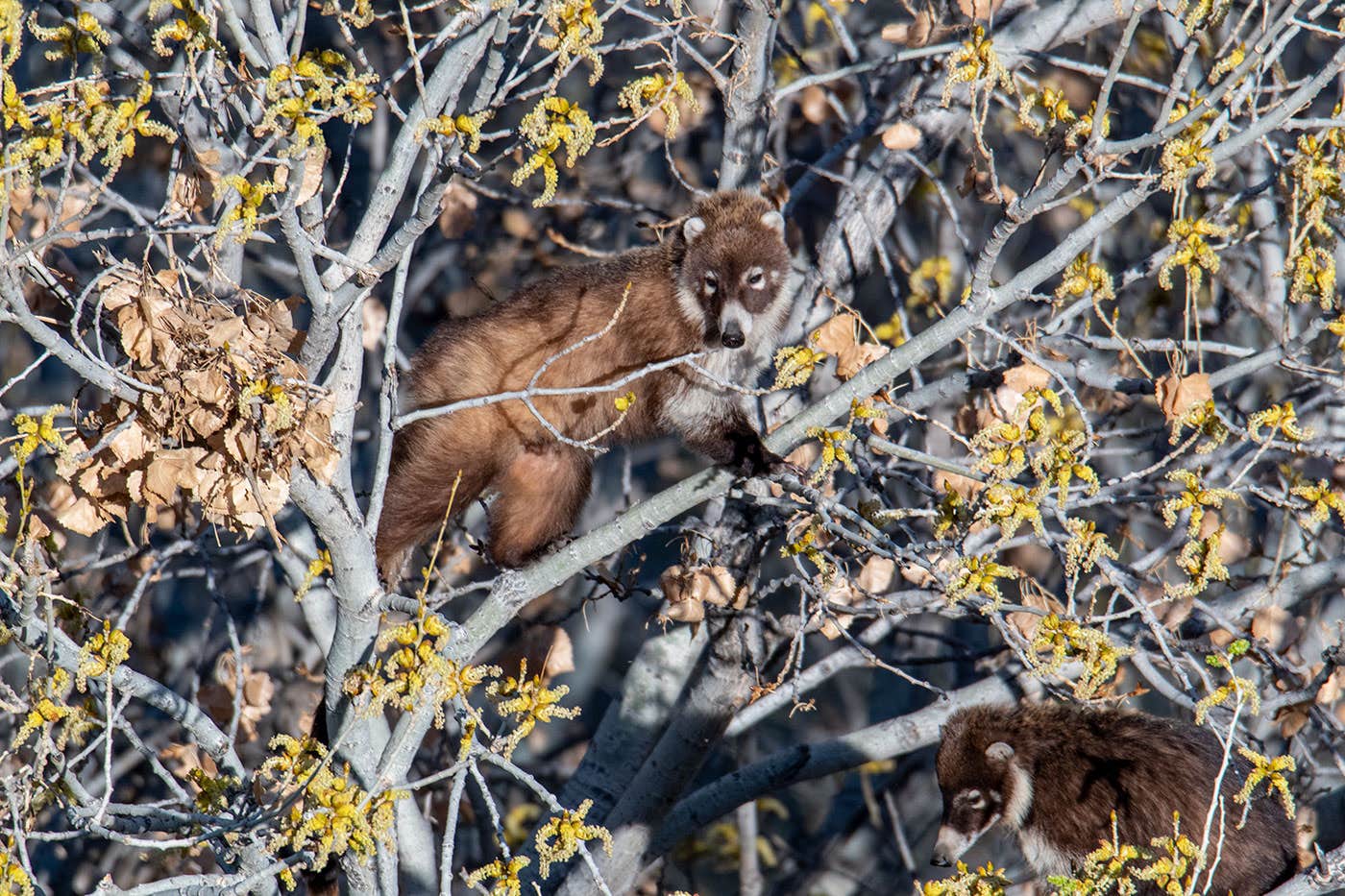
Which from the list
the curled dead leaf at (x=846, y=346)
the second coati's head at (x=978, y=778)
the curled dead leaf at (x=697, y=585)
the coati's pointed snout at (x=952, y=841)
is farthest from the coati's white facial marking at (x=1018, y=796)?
the curled dead leaf at (x=846, y=346)

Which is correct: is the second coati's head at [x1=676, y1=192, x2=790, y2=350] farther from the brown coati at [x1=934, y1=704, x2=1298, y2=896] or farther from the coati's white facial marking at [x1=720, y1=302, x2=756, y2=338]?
the brown coati at [x1=934, y1=704, x2=1298, y2=896]

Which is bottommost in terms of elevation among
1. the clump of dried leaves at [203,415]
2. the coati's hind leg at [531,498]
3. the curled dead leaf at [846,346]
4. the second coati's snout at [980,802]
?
the second coati's snout at [980,802]

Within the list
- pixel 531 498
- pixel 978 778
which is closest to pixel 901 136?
pixel 531 498

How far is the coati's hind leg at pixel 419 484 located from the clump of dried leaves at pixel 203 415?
161 centimetres

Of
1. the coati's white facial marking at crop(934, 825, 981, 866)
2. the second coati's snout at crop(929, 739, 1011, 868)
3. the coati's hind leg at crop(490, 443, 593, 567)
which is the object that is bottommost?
the coati's white facial marking at crop(934, 825, 981, 866)

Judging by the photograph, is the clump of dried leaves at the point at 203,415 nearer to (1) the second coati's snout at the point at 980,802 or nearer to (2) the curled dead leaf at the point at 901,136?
(2) the curled dead leaf at the point at 901,136

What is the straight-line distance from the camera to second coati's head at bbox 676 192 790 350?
4.97 meters

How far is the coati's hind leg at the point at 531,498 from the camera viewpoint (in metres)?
5.33

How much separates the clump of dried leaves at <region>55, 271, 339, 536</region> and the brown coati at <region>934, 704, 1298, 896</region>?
2898mm

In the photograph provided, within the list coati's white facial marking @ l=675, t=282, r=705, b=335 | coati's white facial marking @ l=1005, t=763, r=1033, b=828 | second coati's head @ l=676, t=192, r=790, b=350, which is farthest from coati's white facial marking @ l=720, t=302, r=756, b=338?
coati's white facial marking @ l=1005, t=763, r=1033, b=828

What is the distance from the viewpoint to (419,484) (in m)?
4.99

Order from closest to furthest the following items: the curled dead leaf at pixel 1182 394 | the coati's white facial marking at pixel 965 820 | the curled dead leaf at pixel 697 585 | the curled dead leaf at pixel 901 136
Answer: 1. the curled dead leaf at pixel 1182 394
2. the curled dead leaf at pixel 697 585
3. the curled dead leaf at pixel 901 136
4. the coati's white facial marking at pixel 965 820

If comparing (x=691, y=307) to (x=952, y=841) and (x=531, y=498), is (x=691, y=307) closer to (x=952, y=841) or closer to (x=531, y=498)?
(x=531, y=498)

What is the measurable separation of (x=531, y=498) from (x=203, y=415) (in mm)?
2440
